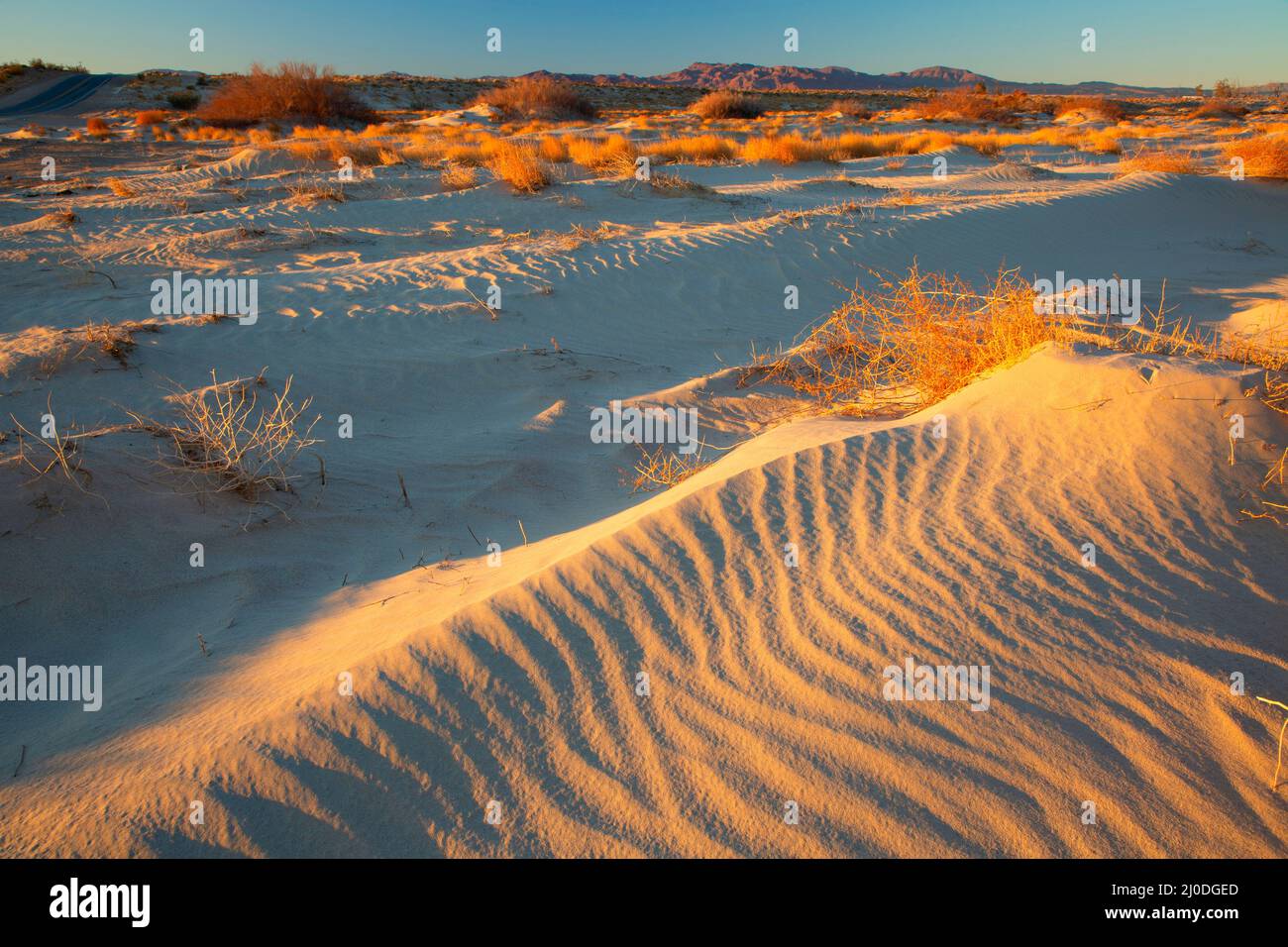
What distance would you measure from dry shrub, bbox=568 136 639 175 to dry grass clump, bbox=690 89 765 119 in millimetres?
14203

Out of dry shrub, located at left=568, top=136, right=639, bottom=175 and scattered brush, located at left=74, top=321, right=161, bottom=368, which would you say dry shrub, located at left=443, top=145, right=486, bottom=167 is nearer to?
dry shrub, located at left=568, top=136, right=639, bottom=175

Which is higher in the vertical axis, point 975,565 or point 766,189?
point 766,189

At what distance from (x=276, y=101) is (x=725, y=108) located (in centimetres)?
1637

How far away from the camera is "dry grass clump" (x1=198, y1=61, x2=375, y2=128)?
83.8 ft

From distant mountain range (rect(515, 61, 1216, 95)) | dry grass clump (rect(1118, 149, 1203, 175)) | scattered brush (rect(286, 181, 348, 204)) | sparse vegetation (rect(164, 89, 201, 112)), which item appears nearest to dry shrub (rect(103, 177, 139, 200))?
scattered brush (rect(286, 181, 348, 204))

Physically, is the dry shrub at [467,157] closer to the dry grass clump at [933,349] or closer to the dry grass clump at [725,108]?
the dry grass clump at [933,349]

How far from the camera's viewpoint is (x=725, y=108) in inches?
1114

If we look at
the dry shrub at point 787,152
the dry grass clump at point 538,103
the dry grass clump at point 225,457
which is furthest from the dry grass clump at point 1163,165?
the dry grass clump at point 538,103

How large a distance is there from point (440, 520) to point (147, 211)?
1109 cm

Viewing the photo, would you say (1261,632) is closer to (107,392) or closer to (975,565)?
(975,565)

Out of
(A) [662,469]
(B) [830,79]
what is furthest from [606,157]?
(B) [830,79]

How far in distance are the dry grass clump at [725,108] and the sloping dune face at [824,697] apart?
28089mm

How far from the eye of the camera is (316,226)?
10.9m
